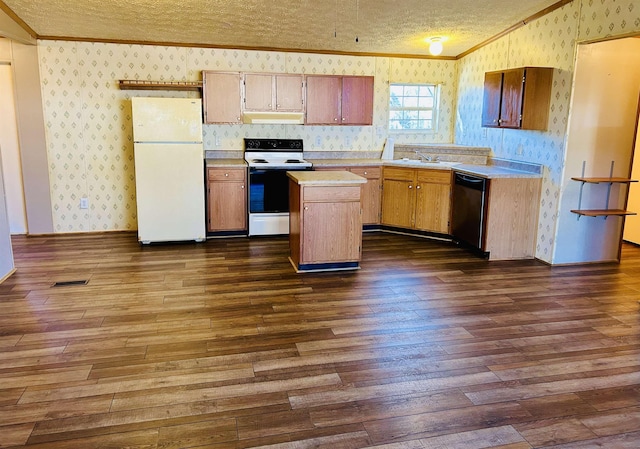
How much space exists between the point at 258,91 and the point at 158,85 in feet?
3.94

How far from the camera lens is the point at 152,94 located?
6.07 metres

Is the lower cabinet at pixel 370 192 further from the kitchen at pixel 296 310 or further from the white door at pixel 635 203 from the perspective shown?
the white door at pixel 635 203

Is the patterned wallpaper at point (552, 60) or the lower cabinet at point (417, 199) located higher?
the patterned wallpaper at point (552, 60)

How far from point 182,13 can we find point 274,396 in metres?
4.20

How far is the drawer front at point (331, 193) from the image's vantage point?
14.8 feet

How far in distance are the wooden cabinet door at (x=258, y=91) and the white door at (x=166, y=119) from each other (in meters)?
0.75

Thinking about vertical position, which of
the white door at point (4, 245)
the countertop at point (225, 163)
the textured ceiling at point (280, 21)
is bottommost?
the white door at point (4, 245)

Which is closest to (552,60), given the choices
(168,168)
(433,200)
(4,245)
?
(433,200)

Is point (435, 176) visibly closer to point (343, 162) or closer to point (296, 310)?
point (343, 162)

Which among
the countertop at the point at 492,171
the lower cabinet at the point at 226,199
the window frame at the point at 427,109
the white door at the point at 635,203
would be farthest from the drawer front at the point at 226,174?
the white door at the point at 635,203

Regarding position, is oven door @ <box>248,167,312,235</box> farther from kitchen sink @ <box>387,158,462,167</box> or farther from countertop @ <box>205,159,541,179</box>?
kitchen sink @ <box>387,158,462,167</box>

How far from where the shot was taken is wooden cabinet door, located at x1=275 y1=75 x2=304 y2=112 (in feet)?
20.1

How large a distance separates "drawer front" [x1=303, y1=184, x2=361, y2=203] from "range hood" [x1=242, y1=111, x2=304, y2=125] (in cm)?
199

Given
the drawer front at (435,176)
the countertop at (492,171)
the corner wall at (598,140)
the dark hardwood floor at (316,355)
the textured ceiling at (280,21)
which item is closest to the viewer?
the dark hardwood floor at (316,355)
